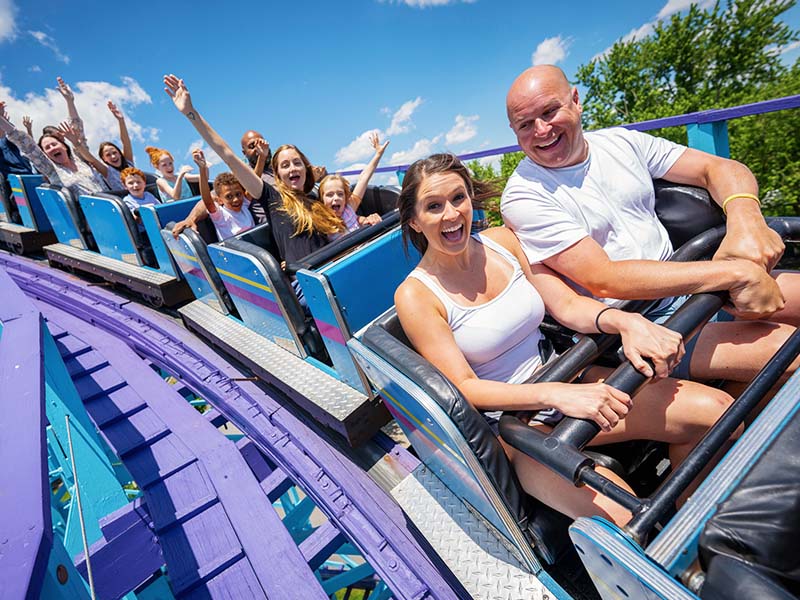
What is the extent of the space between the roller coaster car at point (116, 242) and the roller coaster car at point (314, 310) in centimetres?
69

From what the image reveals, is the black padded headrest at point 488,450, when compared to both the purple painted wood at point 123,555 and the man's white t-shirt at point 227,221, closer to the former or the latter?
the purple painted wood at point 123,555

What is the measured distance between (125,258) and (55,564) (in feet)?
11.9

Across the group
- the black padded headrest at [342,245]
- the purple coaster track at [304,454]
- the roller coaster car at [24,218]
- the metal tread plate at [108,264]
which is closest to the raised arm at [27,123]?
the roller coaster car at [24,218]

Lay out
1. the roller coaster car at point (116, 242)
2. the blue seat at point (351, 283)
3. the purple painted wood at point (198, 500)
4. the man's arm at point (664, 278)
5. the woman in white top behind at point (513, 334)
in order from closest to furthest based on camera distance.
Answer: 1. the woman in white top behind at point (513, 334)
2. the man's arm at point (664, 278)
3. the purple painted wood at point (198, 500)
4. the blue seat at point (351, 283)
5. the roller coaster car at point (116, 242)

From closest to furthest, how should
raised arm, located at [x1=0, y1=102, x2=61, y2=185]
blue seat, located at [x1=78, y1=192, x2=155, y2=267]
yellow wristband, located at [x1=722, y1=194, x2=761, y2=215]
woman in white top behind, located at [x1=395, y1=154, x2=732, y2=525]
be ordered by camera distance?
woman in white top behind, located at [x1=395, y1=154, x2=732, y2=525] < yellow wristband, located at [x1=722, y1=194, x2=761, y2=215] < blue seat, located at [x1=78, y1=192, x2=155, y2=267] < raised arm, located at [x1=0, y1=102, x2=61, y2=185]

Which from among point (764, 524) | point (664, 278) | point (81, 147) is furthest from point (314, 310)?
point (81, 147)

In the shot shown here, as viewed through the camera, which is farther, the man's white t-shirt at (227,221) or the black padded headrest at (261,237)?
the man's white t-shirt at (227,221)

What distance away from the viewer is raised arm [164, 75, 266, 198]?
2.43 meters

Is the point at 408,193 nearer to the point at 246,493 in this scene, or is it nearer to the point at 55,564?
the point at 55,564

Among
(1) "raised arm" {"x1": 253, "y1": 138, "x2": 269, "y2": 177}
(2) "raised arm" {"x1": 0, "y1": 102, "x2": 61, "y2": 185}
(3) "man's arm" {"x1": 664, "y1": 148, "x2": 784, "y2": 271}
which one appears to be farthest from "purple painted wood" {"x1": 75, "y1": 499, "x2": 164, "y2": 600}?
(2) "raised arm" {"x1": 0, "y1": 102, "x2": 61, "y2": 185}

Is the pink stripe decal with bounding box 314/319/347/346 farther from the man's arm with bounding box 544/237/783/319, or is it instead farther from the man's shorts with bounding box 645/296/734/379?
the man's shorts with bounding box 645/296/734/379

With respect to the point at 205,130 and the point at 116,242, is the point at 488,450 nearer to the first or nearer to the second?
the point at 205,130

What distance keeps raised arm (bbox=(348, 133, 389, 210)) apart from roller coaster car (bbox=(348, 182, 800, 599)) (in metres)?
1.64

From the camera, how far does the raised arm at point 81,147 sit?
4.19 meters
